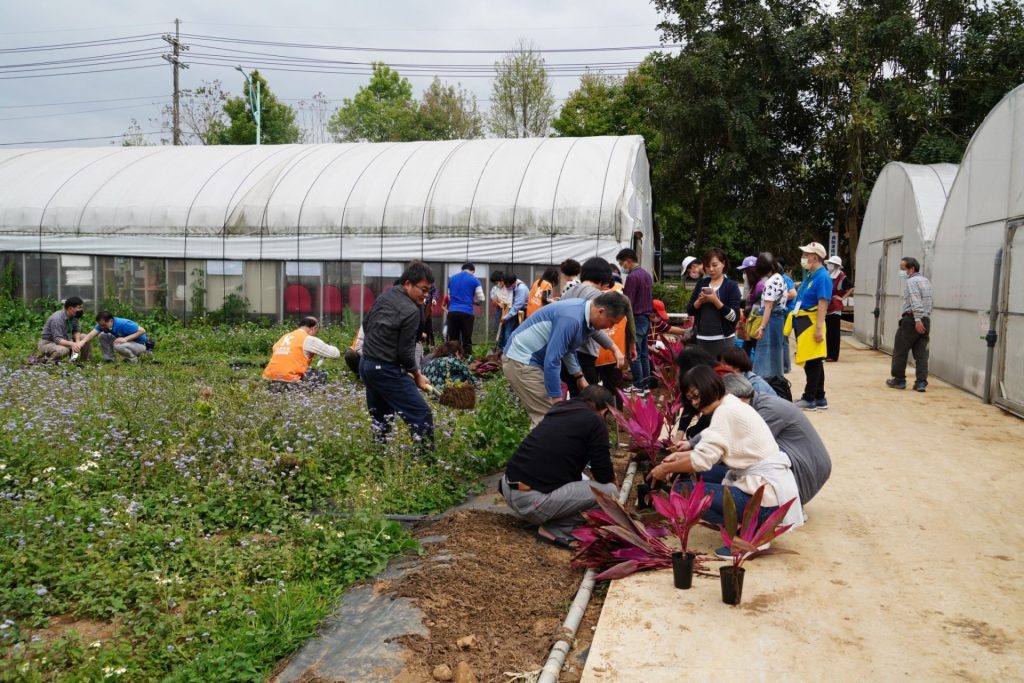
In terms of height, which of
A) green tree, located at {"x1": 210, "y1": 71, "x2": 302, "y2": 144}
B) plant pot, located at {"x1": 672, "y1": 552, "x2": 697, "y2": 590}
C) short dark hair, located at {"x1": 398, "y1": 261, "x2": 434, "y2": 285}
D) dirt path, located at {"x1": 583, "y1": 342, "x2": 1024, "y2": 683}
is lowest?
dirt path, located at {"x1": 583, "y1": 342, "x2": 1024, "y2": 683}

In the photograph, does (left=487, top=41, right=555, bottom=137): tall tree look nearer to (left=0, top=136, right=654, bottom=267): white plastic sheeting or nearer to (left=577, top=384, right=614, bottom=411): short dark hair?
(left=0, top=136, right=654, bottom=267): white plastic sheeting

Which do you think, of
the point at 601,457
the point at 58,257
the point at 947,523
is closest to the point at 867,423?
the point at 947,523

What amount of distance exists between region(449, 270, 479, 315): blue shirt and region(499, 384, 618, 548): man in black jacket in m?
8.48

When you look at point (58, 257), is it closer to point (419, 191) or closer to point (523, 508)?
point (419, 191)

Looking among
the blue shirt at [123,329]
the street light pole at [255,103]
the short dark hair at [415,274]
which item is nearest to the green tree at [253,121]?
the street light pole at [255,103]

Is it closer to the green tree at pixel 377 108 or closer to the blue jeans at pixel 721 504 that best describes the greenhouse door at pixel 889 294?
the blue jeans at pixel 721 504

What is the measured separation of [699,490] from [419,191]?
15.5 m

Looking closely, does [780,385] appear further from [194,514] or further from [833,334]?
[833,334]

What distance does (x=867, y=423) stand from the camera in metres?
9.12

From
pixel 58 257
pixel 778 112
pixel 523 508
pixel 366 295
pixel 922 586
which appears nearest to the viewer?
pixel 922 586

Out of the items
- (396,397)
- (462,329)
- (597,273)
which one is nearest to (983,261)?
(597,273)

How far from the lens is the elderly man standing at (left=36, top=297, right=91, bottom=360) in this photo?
12883mm

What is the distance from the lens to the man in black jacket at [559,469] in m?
5.42

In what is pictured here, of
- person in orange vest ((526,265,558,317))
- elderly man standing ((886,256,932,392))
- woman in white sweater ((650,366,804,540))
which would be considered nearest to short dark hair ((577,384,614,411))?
woman in white sweater ((650,366,804,540))
